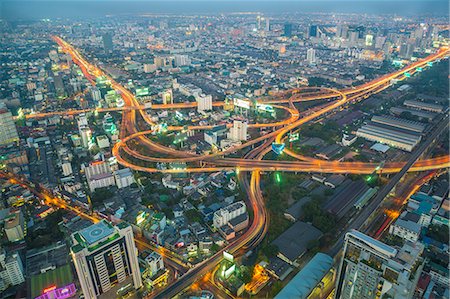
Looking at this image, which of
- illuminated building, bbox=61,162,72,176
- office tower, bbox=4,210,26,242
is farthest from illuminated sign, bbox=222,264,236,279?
illuminated building, bbox=61,162,72,176

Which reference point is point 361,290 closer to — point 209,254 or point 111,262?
point 209,254

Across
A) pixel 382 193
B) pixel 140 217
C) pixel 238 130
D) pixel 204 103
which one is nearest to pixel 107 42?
pixel 204 103

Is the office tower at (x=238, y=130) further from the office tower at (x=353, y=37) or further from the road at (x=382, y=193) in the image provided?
the office tower at (x=353, y=37)

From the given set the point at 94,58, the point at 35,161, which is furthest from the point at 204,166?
the point at 94,58

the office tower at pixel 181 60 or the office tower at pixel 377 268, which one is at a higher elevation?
the office tower at pixel 181 60

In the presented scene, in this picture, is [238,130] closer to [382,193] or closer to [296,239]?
[382,193]

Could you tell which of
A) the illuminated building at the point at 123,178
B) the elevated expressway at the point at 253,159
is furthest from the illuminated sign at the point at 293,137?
the illuminated building at the point at 123,178
